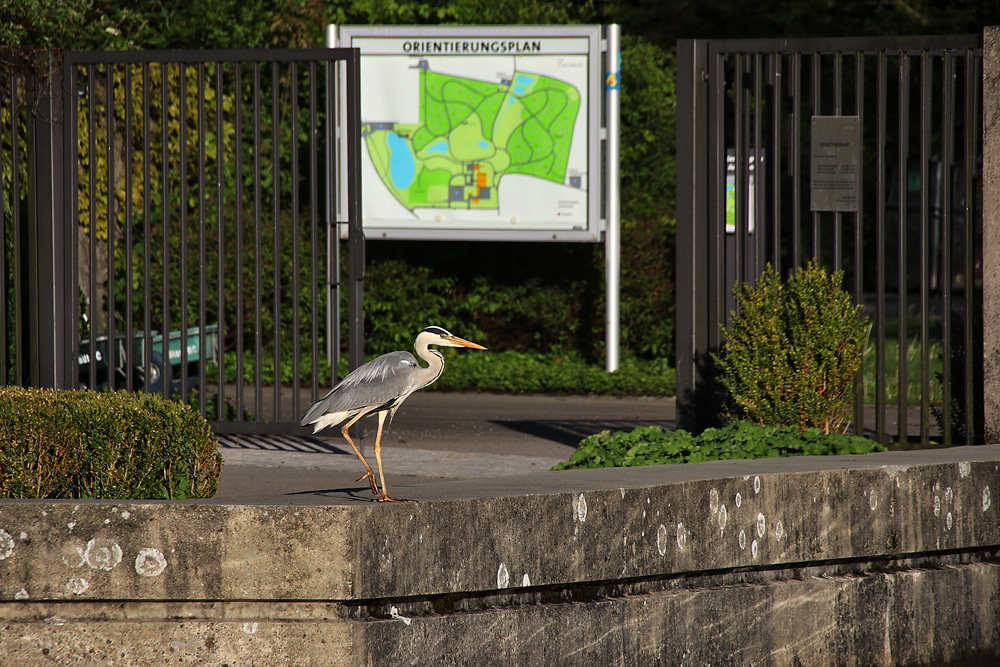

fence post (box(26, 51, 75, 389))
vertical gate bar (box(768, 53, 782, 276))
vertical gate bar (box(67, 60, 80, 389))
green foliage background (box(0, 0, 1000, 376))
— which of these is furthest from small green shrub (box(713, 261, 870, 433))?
green foliage background (box(0, 0, 1000, 376))

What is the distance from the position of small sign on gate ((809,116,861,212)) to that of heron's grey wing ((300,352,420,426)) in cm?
390

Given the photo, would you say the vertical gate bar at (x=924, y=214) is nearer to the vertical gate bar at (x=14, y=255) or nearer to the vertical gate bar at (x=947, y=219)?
the vertical gate bar at (x=947, y=219)

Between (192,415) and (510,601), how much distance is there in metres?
1.63

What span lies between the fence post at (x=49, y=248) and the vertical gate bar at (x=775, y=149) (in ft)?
15.9

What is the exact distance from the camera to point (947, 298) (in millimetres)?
7191

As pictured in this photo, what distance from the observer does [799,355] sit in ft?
22.6

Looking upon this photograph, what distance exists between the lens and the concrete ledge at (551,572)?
413 cm

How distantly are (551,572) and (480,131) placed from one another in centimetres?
963

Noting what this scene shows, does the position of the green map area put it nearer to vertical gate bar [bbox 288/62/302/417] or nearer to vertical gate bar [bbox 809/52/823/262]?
vertical gate bar [bbox 288/62/302/417]

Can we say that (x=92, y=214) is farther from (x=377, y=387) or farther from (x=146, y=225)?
(x=377, y=387)

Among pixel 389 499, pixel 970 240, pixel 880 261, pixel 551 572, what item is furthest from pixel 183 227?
pixel 970 240

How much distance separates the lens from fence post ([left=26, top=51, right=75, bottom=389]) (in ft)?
28.3

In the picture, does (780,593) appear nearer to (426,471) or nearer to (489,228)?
(426,471)

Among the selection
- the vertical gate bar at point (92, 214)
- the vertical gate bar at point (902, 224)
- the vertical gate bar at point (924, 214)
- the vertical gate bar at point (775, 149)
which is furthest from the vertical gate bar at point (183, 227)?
the vertical gate bar at point (924, 214)
